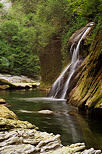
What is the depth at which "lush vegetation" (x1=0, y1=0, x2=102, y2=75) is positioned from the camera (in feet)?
33.8

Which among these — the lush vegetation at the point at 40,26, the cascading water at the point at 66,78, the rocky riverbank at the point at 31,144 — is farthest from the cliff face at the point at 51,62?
the rocky riverbank at the point at 31,144

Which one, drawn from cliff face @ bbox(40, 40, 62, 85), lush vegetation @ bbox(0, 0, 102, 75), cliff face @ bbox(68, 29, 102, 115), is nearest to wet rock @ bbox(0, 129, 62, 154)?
cliff face @ bbox(68, 29, 102, 115)

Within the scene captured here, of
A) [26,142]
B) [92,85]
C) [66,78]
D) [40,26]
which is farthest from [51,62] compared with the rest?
[26,142]

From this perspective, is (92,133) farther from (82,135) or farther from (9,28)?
(9,28)

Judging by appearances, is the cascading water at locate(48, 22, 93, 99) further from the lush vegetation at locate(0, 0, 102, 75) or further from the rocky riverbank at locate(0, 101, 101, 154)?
the rocky riverbank at locate(0, 101, 101, 154)

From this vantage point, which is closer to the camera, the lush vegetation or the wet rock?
the wet rock

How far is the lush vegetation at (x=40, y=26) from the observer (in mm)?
10294

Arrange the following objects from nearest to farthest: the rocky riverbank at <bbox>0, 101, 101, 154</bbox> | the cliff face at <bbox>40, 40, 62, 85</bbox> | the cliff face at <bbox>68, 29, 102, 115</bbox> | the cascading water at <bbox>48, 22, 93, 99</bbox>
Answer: the rocky riverbank at <bbox>0, 101, 101, 154</bbox> < the cliff face at <bbox>68, 29, 102, 115</bbox> < the cascading water at <bbox>48, 22, 93, 99</bbox> < the cliff face at <bbox>40, 40, 62, 85</bbox>

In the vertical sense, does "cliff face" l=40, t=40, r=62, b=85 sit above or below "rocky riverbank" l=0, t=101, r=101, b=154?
below

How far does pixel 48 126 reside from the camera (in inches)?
232

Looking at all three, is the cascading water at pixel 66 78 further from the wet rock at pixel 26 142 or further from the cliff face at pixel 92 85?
the wet rock at pixel 26 142

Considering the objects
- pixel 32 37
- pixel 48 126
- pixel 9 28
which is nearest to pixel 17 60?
pixel 9 28

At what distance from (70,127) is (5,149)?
9.34 feet

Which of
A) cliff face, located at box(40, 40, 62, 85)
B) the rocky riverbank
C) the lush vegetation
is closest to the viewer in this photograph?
the rocky riverbank
